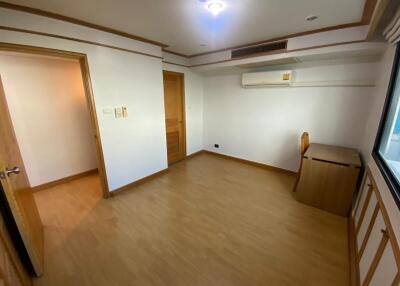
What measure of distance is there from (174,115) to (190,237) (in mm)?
2649

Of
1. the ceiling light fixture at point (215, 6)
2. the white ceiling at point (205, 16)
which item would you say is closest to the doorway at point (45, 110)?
the white ceiling at point (205, 16)

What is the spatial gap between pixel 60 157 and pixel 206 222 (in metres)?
2.88

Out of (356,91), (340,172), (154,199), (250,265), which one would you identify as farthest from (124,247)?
(356,91)

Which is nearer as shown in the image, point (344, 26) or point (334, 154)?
point (344, 26)

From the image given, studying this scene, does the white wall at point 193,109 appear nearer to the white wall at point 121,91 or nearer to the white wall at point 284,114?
the white wall at point 284,114

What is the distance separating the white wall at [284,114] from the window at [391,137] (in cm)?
100

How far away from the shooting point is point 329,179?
2.33 meters

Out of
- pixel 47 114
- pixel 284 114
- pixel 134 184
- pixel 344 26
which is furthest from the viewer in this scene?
pixel 284 114

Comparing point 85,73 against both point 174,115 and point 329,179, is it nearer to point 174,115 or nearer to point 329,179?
point 174,115

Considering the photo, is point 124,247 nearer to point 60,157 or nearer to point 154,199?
point 154,199

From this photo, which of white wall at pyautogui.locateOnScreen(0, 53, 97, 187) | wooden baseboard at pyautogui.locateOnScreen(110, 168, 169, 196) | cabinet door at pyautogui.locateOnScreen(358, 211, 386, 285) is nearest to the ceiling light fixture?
cabinet door at pyautogui.locateOnScreen(358, 211, 386, 285)

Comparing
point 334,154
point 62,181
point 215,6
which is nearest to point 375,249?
point 334,154

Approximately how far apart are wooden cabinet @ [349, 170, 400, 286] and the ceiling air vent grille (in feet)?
7.22

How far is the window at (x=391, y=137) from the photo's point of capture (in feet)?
4.50
